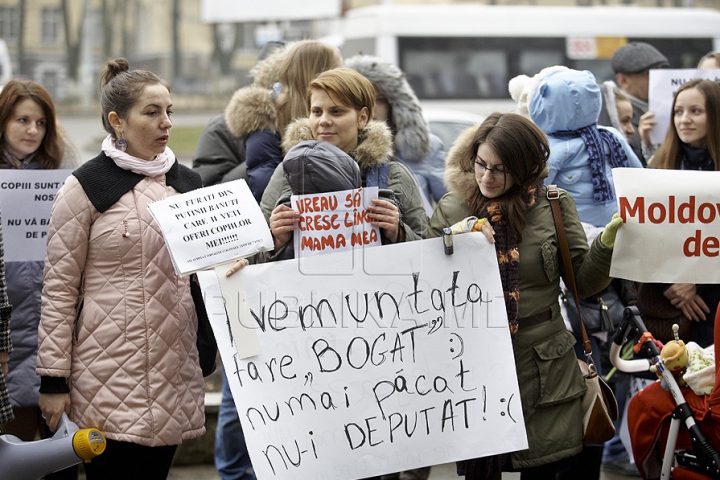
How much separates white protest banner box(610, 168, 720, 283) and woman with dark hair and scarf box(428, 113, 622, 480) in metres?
0.12

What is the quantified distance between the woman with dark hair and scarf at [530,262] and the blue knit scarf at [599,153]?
72 cm

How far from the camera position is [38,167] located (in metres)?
4.07

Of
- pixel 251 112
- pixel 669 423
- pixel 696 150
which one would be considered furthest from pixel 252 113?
pixel 669 423

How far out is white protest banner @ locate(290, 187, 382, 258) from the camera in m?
3.08

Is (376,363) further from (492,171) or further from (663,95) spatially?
(663,95)

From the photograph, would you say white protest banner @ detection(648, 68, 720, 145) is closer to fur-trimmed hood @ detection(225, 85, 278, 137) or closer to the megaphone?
fur-trimmed hood @ detection(225, 85, 278, 137)

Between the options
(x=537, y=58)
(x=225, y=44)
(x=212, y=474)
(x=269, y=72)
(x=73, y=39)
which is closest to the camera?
(x=269, y=72)

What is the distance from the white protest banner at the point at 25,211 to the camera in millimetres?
3891

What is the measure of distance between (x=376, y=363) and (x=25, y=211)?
1.74 metres

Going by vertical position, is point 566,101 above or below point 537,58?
below

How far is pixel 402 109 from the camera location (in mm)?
4742

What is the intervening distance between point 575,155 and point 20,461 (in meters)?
2.54

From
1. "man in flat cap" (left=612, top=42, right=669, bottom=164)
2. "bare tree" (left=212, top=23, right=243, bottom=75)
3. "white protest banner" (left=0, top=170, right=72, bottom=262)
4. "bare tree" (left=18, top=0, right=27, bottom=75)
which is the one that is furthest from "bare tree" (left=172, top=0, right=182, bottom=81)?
"white protest banner" (left=0, top=170, right=72, bottom=262)

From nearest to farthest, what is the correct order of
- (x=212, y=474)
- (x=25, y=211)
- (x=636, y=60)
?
(x=25, y=211) → (x=212, y=474) → (x=636, y=60)
